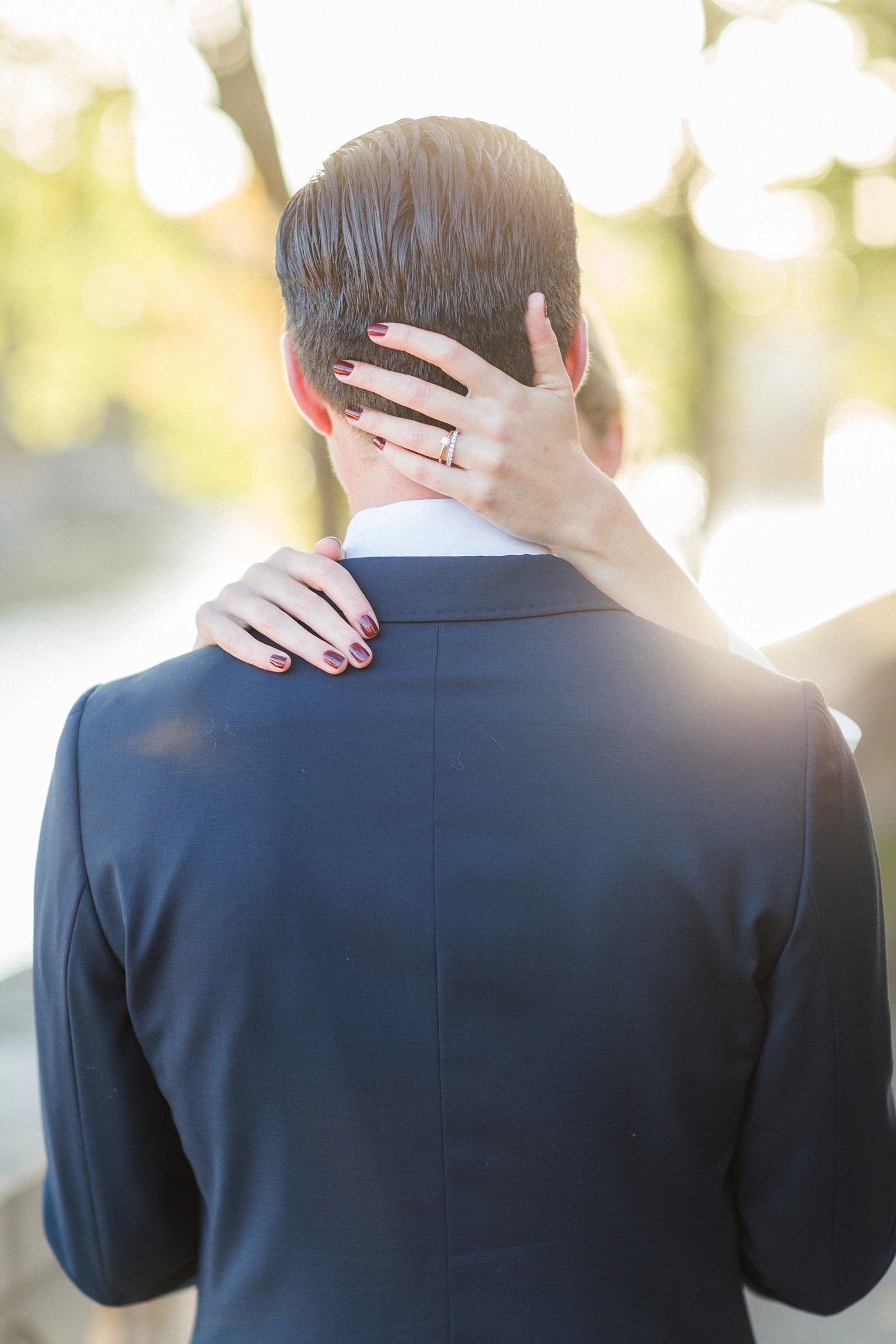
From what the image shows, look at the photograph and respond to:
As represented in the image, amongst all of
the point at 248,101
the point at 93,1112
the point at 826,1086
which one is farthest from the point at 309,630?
the point at 248,101

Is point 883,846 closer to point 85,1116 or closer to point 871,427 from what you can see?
point 85,1116

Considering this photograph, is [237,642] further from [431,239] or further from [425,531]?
[431,239]

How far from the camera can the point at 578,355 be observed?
1377 mm

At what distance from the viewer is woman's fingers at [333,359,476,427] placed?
47.6 inches

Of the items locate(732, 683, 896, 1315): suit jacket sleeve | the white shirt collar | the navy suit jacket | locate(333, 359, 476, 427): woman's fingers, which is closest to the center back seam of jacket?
the navy suit jacket

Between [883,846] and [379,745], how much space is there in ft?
19.9

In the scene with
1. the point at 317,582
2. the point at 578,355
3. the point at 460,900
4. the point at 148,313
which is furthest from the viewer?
the point at 148,313

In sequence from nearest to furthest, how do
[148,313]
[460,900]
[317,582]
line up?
[460,900] < [317,582] < [148,313]

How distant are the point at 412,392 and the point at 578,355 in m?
0.28

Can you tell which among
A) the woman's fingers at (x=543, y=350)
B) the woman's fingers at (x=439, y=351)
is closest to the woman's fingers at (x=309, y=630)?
the woman's fingers at (x=439, y=351)

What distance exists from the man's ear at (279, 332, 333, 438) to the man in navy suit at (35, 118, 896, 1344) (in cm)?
2

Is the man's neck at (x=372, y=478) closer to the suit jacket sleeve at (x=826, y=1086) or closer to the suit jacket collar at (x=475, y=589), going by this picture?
the suit jacket collar at (x=475, y=589)

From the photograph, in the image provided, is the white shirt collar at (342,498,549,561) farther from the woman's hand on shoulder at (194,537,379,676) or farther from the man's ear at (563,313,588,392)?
the man's ear at (563,313,588,392)

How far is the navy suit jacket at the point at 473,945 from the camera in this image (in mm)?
1173
